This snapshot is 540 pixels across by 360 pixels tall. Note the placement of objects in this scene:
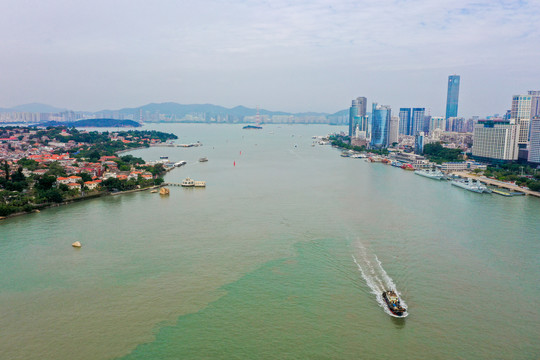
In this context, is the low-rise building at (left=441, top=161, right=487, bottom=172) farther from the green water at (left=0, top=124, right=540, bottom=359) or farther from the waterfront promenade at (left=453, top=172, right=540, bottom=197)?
the green water at (left=0, top=124, right=540, bottom=359)

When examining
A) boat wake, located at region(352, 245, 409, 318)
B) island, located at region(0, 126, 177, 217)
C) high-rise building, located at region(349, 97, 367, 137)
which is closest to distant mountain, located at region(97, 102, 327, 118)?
high-rise building, located at region(349, 97, 367, 137)

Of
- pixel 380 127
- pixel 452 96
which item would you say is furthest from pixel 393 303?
pixel 452 96

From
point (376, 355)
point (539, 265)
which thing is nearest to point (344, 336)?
point (376, 355)

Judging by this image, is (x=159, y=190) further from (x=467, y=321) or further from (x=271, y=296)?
(x=467, y=321)

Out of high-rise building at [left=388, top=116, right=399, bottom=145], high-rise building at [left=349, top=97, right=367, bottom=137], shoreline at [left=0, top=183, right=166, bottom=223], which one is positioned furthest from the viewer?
high-rise building at [left=349, top=97, right=367, bottom=137]

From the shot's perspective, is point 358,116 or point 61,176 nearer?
point 61,176

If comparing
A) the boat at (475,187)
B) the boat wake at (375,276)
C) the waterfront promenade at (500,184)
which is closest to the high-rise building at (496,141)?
the waterfront promenade at (500,184)

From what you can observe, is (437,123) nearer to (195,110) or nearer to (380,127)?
(380,127)
